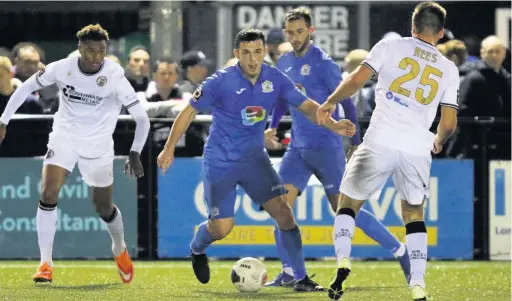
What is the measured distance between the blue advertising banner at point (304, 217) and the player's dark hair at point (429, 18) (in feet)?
15.3

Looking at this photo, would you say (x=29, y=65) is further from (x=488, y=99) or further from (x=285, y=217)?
(x=285, y=217)

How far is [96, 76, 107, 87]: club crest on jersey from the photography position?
1198cm

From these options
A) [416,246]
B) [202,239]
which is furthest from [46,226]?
[416,246]

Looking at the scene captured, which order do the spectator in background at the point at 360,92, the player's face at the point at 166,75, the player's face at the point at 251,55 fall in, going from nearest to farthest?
1. the player's face at the point at 251,55
2. the spectator in background at the point at 360,92
3. the player's face at the point at 166,75

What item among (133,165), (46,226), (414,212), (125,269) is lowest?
(125,269)

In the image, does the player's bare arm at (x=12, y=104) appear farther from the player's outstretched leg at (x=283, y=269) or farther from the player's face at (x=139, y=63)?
the player's face at (x=139, y=63)

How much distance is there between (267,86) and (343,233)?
1544mm

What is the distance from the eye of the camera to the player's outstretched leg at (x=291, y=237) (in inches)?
446

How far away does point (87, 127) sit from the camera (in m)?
12.2

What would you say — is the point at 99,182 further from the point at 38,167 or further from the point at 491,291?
the point at 491,291

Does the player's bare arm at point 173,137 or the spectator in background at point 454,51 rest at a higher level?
the spectator in background at point 454,51

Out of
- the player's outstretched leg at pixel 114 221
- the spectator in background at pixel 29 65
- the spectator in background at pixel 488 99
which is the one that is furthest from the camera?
the spectator in background at pixel 29 65

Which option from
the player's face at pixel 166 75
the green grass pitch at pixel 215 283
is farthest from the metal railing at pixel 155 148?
the player's face at pixel 166 75

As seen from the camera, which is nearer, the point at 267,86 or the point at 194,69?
the point at 267,86
